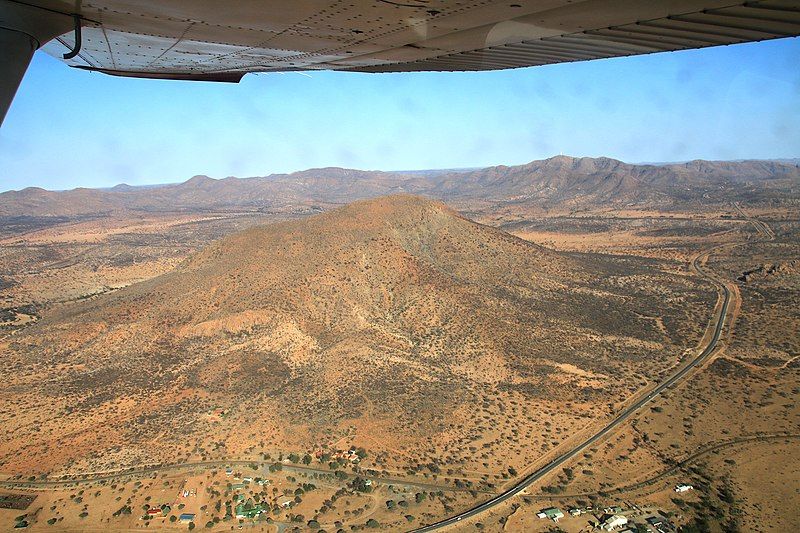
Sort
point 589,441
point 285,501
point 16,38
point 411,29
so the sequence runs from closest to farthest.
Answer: point 16,38 < point 411,29 < point 285,501 < point 589,441

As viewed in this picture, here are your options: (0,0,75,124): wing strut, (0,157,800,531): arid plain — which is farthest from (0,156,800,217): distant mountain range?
(0,0,75,124): wing strut

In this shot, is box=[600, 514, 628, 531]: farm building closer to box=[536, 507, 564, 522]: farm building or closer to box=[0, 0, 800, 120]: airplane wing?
box=[536, 507, 564, 522]: farm building

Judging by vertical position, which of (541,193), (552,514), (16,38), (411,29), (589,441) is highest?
(541,193)

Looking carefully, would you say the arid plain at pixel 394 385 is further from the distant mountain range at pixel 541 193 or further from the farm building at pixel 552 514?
the distant mountain range at pixel 541 193

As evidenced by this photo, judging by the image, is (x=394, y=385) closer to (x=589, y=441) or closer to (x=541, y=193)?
(x=589, y=441)

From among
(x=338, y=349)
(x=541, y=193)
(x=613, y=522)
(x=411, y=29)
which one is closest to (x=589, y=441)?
(x=613, y=522)

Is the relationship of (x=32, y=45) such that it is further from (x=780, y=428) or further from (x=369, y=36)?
(x=780, y=428)

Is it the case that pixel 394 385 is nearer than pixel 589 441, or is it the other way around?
pixel 589 441
